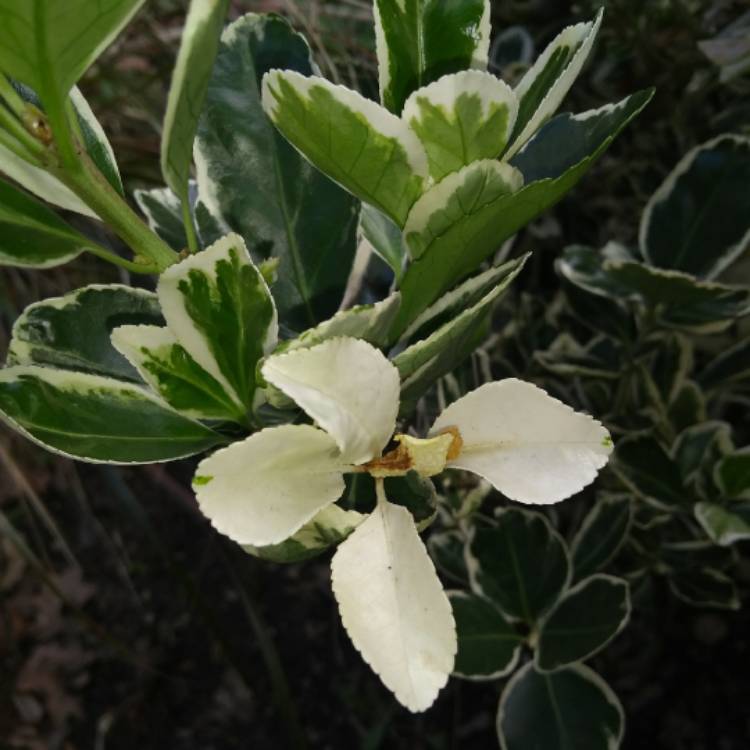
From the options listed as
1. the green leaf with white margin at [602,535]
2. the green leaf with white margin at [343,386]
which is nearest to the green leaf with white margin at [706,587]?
the green leaf with white margin at [602,535]

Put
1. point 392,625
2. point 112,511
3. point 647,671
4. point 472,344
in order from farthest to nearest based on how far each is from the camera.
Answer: point 112,511
point 647,671
point 472,344
point 392,625

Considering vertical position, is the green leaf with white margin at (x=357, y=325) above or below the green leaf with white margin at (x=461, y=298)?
above

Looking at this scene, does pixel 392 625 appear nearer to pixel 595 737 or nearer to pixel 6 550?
pixel 595 737

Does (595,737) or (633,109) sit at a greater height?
(633,109)

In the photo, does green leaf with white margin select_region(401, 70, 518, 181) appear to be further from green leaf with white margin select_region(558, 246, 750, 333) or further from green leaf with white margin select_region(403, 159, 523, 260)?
green leaf with white margin select_region(558, 246, 750, 333)

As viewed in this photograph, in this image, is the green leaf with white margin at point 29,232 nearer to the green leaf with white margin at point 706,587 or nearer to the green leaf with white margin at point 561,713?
the green leaf with white margin at point 561,713

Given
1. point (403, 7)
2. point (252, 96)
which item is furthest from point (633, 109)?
point (252, 96)

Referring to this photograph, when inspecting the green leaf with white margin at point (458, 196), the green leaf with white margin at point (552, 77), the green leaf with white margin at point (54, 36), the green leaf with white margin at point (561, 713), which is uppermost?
the green leaf with white margin at point (54, 36)

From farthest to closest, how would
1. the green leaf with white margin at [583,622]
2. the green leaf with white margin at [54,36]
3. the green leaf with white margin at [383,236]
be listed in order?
the green leaf with white margin at [583,622], the green leaf with white margin at [383,236], the green leaf with white margin at [54,36]
